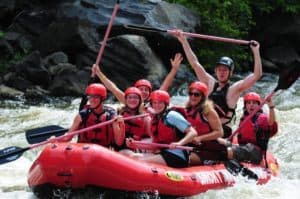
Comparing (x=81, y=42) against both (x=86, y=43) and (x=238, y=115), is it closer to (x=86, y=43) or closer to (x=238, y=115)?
(x=86, y=43)

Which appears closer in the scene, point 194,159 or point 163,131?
point 163,131

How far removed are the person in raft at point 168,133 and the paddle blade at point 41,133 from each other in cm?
92

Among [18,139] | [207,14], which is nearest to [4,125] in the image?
[18,139]

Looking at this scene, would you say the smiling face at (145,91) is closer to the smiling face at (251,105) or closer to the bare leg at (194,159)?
the bare leg at (194,159)

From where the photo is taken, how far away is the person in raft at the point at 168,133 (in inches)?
237

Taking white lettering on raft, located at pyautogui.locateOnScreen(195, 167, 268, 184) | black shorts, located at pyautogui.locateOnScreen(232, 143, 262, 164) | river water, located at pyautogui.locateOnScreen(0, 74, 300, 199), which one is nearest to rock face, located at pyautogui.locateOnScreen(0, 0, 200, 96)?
river water, located at pyautogui.locateOnScreen(0, 74, 300, 199)

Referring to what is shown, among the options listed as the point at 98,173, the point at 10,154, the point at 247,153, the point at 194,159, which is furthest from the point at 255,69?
the point at 10,154

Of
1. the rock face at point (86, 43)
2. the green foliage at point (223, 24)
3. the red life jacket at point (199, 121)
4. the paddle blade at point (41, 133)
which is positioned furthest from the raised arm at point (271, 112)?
the green foliage at point (223, 24)

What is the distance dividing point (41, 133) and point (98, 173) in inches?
48.3

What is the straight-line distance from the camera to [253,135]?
22.5ft

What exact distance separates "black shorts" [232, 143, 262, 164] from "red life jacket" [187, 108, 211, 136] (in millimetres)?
505

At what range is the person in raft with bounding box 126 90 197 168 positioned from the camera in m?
6.03

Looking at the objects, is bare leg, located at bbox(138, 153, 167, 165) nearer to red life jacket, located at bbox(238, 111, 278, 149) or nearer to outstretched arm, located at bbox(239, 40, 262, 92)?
red life jacket, located at bbox(238, 111, 278, 149)

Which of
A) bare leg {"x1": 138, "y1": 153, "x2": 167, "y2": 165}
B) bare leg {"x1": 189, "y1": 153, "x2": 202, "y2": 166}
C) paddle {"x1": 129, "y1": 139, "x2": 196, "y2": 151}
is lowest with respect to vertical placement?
bare leg {"x1": 189, "y1": 153, "x2": 202, "y2": 166}
